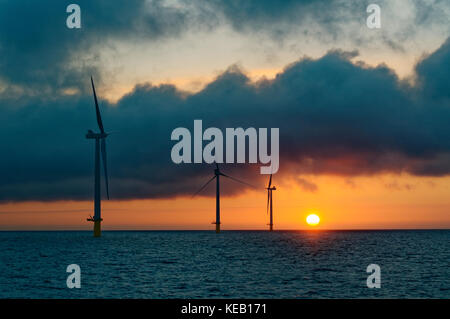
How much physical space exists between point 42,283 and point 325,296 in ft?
132

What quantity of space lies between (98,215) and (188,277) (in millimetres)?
117022

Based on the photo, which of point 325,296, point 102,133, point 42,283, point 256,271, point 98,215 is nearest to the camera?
point 325,296

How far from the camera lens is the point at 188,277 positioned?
79.1 metres

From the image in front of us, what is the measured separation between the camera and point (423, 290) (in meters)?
65.3

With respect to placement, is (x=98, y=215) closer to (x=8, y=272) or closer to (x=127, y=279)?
(x=8, y=272)

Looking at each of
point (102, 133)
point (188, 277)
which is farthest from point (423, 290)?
point (102, 133)
